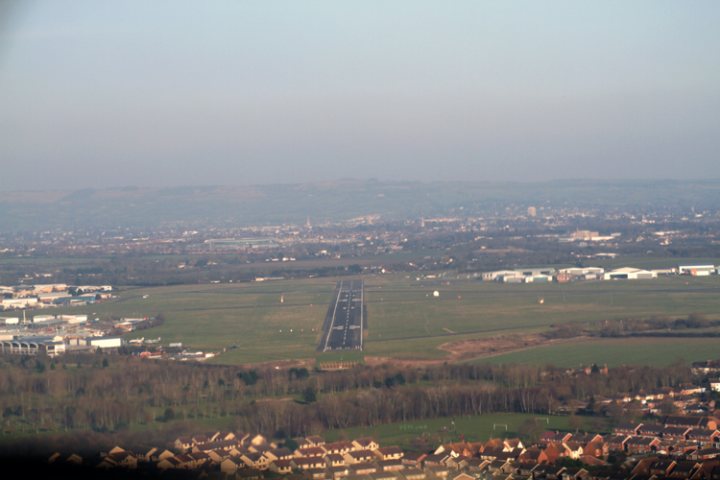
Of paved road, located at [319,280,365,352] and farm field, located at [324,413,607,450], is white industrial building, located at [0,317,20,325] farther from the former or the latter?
farm field, located at [324,413,607,450]

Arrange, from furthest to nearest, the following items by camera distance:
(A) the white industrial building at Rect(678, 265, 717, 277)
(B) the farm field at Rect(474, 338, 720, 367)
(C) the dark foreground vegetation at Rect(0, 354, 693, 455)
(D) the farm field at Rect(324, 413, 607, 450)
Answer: (A) the white industrial building at Rect(678, 265, 717, 277) < (B) the farm field at Rect(474, 338, 720, 367) < (C) the dark foreground vegetation at Rect(0, 354, 693, 455) < (D) the farm field at Rect(324, 413, 607, 450)

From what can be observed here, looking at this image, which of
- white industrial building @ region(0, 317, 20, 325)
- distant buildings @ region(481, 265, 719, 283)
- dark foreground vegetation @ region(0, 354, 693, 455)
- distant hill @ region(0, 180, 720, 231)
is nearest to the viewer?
dark foreground vegetation @ region(0, 354, 693, 455)

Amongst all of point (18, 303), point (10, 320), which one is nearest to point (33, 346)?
point (10, 320)

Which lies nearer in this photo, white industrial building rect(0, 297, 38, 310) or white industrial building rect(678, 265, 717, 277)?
white industrial building rect(0, 297, 38, 310)

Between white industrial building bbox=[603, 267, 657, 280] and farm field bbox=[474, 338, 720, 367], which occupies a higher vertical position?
farm field bbox=[474, 338, 720, 367]

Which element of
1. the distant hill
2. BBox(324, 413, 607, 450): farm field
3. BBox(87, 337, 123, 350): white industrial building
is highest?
the distant hill

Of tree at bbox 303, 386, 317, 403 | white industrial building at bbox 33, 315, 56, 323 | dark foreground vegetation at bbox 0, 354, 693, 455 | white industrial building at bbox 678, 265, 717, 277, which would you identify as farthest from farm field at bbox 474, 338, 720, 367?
white industrial building at bbox 678, 265, 717, 277

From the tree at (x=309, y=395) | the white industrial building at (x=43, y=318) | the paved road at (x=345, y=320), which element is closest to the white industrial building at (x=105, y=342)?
the paved road at (x=345, y=320)
